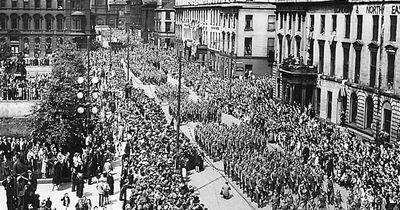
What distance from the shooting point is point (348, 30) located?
53.6 metres

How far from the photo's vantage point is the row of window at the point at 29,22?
11681 cm

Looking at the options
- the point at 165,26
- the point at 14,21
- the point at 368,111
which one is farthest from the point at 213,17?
the point at 368,111

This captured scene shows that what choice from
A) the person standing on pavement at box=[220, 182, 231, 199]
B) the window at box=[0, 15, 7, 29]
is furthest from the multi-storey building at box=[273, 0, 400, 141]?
the window at box=[0, 15, 7, 29]

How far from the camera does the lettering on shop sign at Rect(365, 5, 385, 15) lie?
47.9 meters

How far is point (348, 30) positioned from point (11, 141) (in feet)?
91.9

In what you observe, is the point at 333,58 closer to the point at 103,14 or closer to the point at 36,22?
the point at 36,22

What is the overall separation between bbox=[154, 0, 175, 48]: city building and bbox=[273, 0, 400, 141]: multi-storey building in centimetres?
7902

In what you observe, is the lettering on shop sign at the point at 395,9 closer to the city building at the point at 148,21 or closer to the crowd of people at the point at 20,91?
the crowd of people at the point at 20,91

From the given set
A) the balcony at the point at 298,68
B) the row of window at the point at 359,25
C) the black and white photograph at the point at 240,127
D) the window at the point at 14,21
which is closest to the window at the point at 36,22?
the window at the point at 14,21

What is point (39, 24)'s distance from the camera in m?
118

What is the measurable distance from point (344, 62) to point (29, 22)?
76.8m

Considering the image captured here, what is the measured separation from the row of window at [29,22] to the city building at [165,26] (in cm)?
3047

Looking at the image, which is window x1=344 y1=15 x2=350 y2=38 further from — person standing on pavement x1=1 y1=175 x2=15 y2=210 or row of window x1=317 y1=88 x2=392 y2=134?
person standing on pavement x1=1 y1=175 x2=15 y2=210

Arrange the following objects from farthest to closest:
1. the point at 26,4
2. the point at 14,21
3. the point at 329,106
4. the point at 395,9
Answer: the point at 26,4 → the point at 14,21 → the point at 329,106 → the point at 395,9
